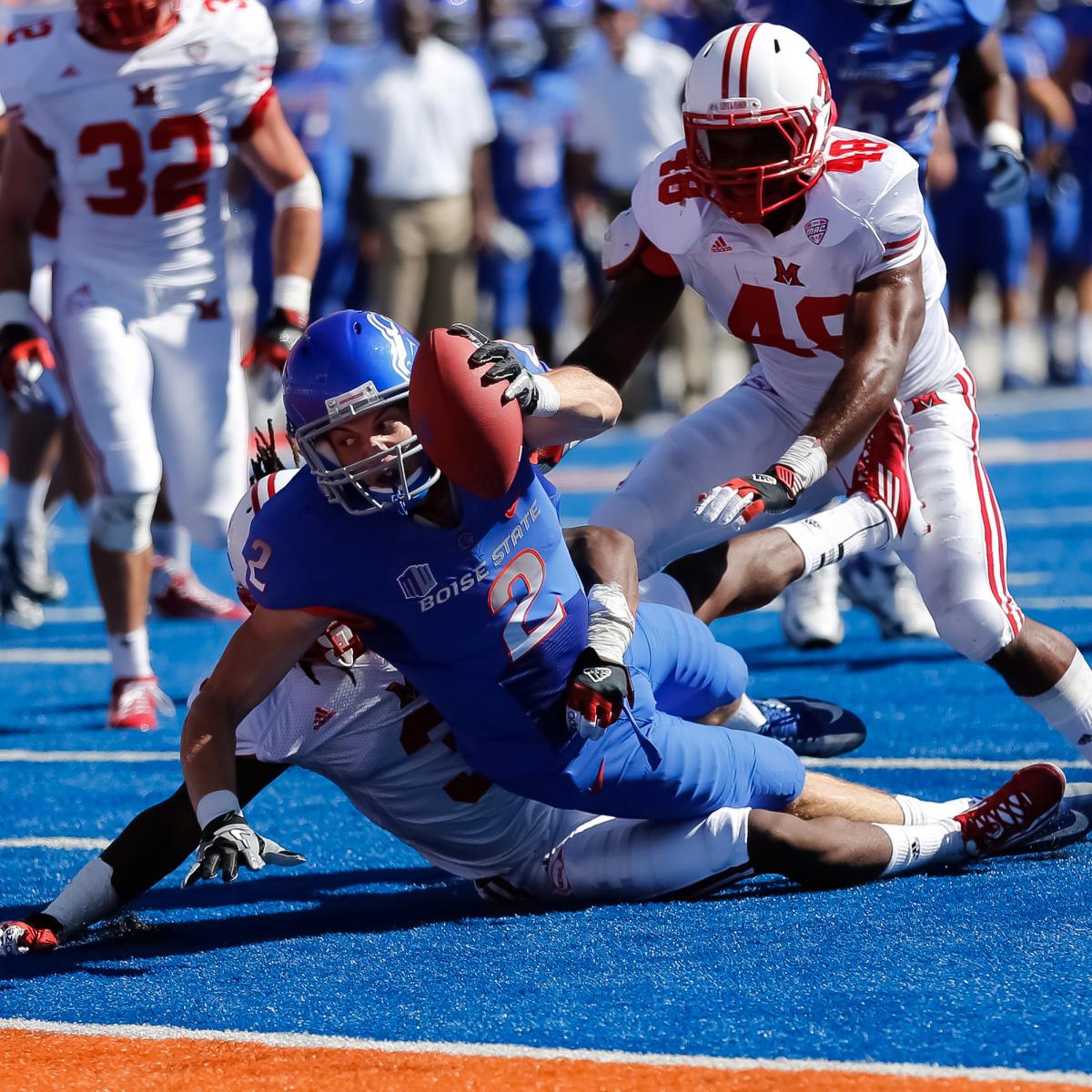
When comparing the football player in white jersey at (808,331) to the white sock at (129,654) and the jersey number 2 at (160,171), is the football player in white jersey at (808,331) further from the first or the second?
the white sock at (129,654)

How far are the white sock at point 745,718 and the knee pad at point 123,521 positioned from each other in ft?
6.52

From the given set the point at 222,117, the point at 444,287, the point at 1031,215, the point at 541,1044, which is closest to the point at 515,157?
Result: the point at 444,287

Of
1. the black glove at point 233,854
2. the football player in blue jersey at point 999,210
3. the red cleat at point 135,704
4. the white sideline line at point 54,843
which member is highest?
the black glove at point 233,854

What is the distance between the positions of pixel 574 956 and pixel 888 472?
53.8 inches

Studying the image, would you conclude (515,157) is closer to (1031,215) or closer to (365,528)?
(1031,215)

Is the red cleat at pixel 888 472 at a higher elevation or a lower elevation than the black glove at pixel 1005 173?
lower

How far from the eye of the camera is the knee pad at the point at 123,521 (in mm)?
5504

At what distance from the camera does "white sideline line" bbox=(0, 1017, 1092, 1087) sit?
8.82ft

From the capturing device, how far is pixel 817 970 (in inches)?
125

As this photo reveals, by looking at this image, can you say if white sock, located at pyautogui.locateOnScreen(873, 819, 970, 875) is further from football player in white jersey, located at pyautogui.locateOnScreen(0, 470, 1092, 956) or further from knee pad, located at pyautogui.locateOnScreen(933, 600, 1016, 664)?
knee pad, located at pyautogui.locateOnScreen(933, 600, 1016, 664)

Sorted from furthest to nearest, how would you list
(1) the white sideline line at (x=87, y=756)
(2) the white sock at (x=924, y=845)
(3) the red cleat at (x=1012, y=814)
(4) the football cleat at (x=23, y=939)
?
(1) the white sideline line at (x=87, y=756)
(3) the red cleat at (x=1012, y=814)
(2) the white sock at (x=924, y=845)
(4) the football cleat at (x=23, y=939)

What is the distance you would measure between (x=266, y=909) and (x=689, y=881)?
0.84 m

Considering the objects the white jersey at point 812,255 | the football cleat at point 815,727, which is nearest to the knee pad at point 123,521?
the white jersey at point 812,255

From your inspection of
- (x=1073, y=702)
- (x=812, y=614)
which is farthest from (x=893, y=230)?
(x=812, y=614)
